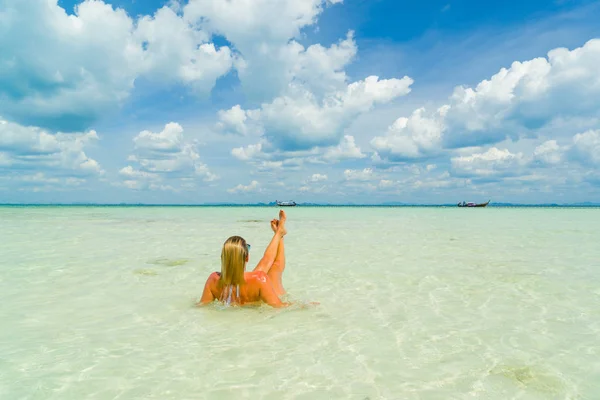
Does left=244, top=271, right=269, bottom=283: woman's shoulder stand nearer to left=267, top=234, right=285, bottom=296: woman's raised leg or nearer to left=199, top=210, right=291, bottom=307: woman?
left=199, top=210, right=291, bottom=307: woman

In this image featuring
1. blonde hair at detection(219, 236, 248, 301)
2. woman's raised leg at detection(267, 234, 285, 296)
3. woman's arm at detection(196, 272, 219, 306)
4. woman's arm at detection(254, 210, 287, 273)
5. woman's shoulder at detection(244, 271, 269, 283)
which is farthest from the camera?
woman's raised leg at detection(267, 234, 285, 296)

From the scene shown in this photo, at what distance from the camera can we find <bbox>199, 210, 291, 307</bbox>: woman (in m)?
5.59

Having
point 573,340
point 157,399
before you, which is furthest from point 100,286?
point 573,340

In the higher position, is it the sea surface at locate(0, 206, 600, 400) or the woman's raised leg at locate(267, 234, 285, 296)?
the woman's raised leg at locate(267, 234, 285, 296)

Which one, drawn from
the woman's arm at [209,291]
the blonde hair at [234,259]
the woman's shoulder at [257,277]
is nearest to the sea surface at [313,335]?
the woman's arm at [209,291]

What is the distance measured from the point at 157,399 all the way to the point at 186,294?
4.10 meters

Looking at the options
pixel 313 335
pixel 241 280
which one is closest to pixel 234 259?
pixel 241 280

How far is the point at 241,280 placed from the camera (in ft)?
19.6

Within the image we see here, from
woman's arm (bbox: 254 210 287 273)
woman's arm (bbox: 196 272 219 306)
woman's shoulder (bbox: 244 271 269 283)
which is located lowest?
woman's arm (bbox: 196 272 219 306)

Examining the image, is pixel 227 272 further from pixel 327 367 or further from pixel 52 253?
pixel 52 253

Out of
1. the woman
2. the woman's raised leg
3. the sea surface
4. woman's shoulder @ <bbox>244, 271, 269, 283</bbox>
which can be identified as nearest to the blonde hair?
the woman

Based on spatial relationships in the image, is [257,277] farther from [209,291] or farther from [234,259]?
[209,291]

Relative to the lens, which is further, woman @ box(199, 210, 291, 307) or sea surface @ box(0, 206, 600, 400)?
woman @ box(199, 210, 291, 307)

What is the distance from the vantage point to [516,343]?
4.89m
